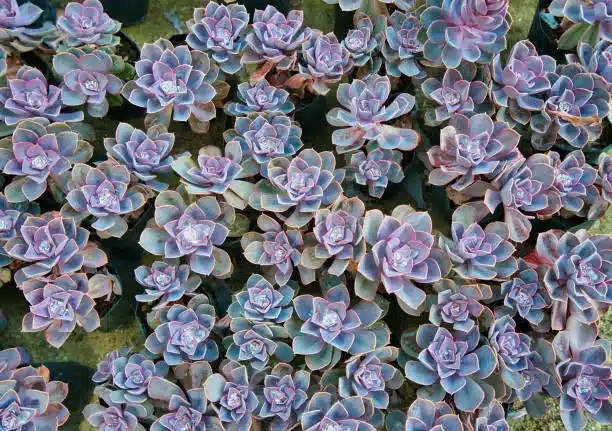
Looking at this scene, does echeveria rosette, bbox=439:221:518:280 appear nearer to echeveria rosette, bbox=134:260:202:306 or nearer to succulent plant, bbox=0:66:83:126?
echeveria rosette, bbox=134:260:202:306

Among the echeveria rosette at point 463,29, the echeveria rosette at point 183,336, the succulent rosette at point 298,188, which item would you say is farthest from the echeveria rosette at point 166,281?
the echeveria rosette at point 463,29

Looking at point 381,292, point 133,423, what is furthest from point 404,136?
point 133,423

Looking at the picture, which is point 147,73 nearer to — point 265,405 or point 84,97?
point 84,97

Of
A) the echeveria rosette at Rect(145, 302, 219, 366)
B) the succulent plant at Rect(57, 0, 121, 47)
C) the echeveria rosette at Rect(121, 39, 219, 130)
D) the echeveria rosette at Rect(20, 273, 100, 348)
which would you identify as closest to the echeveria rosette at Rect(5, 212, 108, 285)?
the echeveria rosette at Rect(20, 273, 100, 348)

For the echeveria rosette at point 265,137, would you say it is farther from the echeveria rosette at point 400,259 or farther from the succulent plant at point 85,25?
the succulent plant at point 85,25

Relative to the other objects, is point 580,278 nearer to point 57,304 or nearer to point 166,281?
point 166,281

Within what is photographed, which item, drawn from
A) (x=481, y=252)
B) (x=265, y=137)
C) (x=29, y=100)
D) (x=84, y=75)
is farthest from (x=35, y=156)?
(x=481, y=252)
